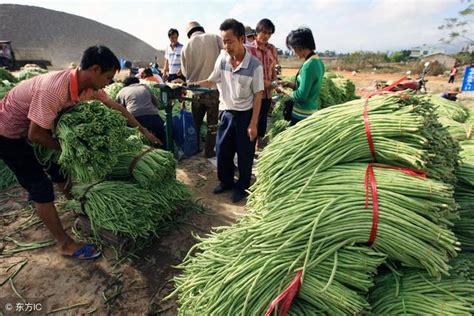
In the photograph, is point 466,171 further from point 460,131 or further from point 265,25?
point 265,25

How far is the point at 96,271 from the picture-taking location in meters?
2.77

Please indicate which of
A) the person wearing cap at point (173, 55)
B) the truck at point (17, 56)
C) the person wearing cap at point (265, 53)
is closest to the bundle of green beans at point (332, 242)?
the person wearing cap at point (265, 53)

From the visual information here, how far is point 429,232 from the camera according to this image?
1353 mm

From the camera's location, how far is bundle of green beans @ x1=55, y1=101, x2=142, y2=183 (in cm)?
245

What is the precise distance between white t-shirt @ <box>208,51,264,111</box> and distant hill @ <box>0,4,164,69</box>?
45.0 meters

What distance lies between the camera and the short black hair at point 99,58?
2449 millimetres

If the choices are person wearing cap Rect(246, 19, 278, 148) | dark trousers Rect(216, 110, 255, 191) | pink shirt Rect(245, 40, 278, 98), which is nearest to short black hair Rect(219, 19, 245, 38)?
dark trousers Rect(216, 110, 255, 191)

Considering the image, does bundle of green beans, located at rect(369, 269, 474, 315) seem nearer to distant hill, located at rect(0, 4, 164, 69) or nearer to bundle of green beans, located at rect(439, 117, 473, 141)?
bundle of green beans, located at rect(439, 117, 473, 141)

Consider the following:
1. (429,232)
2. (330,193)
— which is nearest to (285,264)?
(330,193)

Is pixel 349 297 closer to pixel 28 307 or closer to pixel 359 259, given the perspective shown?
pixel 359 259

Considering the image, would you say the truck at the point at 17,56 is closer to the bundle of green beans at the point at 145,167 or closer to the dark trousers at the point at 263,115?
the dark trousers at the point at 263,115

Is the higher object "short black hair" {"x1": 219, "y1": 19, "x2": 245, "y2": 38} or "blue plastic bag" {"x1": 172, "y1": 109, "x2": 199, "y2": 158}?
"short black hair" {"x1": 219, "y1": 19, "x2": 245, "y2": 38}

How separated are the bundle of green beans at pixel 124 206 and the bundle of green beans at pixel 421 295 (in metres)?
2.11

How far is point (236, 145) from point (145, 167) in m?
1.37
